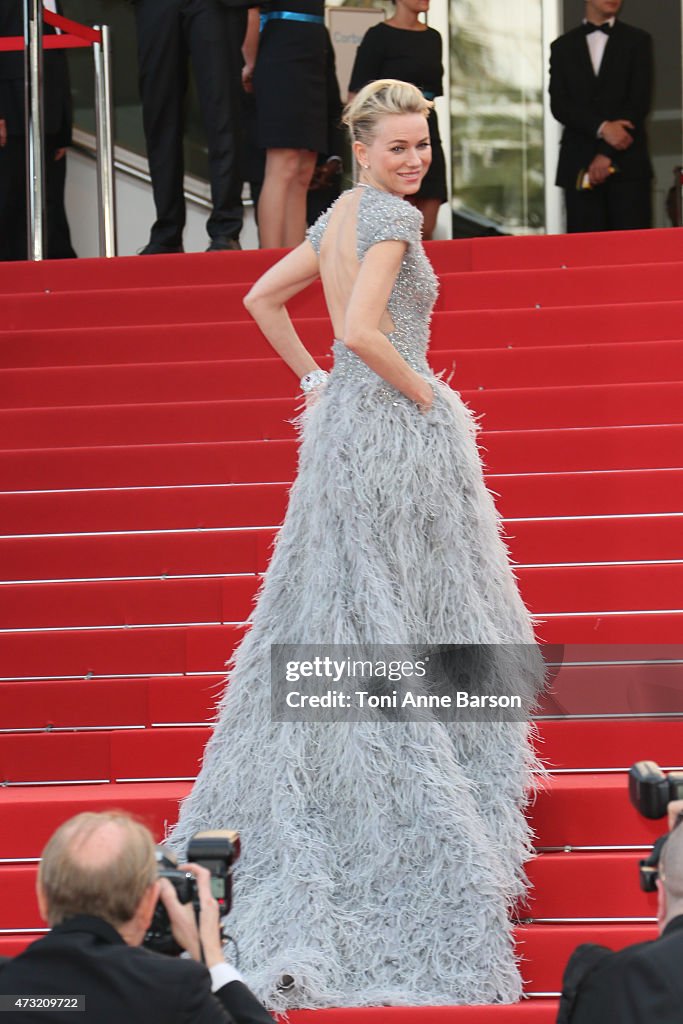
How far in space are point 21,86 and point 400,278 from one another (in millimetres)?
5454

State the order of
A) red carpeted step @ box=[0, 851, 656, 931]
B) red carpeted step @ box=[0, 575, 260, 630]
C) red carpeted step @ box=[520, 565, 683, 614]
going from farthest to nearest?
1. red carpeted step @ box=[0, 575, 260, 630]
2. red carpeted step @ box=[520, 565, 683, 614]
3. red carpeted step @ box=[0, 851, 656, 931]

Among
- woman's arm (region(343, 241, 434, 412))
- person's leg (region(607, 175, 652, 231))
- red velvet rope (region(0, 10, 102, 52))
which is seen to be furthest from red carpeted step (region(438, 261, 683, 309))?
woman's arm (region(343, 241, 434, 412))

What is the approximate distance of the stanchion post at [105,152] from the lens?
Result: 25.9 feet

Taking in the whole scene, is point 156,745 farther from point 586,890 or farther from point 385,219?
point 385,219

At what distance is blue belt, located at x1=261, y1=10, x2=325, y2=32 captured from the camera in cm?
681

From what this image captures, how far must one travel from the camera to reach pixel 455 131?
11.0 metres

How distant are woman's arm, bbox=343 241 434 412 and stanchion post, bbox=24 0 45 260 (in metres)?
4.08

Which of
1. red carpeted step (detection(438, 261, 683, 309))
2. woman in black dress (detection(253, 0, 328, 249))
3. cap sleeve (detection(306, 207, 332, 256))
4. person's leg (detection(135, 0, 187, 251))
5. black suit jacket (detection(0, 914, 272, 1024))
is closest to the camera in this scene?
black suit jacket (detection(0, 914, 272, 1024))

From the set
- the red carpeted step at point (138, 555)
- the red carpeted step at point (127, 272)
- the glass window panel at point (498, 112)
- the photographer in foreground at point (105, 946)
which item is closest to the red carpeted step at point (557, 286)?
the red carpeted step at point (127, 272)

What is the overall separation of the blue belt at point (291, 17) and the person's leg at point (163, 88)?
19.8 inches

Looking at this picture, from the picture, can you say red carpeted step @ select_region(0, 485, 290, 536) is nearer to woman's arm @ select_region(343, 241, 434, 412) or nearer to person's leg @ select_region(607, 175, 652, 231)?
woman's arm @ select_region(343, 241, 434, 412)

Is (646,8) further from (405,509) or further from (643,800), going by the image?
(643,800)

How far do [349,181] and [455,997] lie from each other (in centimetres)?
843

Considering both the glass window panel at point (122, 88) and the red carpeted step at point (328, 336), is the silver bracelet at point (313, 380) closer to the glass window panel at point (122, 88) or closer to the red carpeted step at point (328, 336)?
the red carpeted step at point (328, 336)
